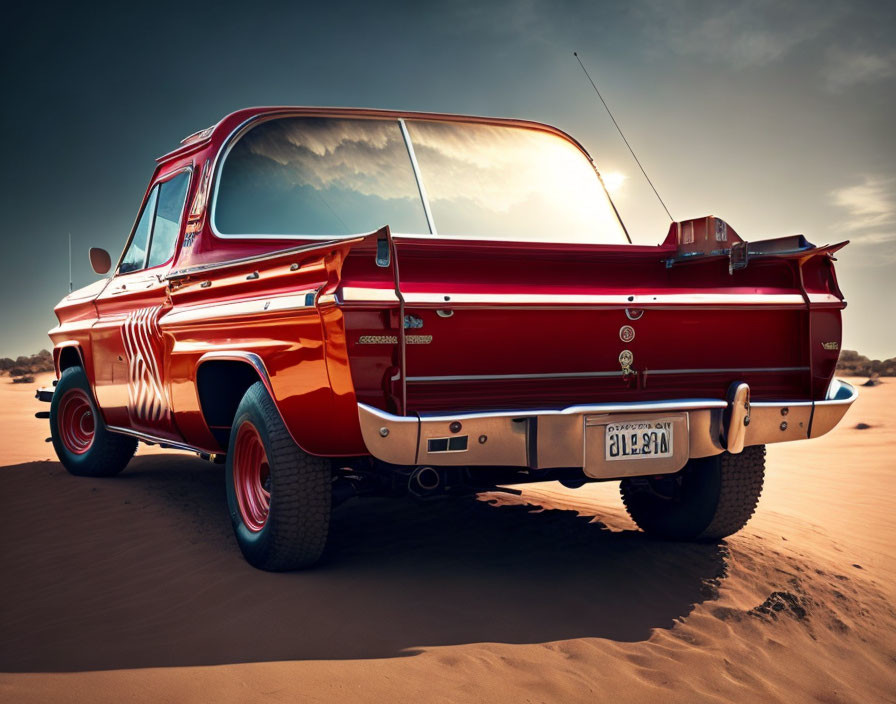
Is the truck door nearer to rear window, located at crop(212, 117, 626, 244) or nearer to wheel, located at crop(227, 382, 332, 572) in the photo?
rear window, located at crop(212, 117, 626, 244)

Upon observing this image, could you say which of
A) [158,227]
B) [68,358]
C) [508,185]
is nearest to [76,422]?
[68,358]

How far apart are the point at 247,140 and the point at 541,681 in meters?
3.31

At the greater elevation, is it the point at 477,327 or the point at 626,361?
the point at 477,327

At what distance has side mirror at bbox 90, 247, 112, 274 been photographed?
6359 mm

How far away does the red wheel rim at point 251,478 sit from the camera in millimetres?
4370

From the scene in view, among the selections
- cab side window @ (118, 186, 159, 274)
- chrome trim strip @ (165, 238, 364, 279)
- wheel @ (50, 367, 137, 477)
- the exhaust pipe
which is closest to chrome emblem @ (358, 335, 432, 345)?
chrome trim strip @ (165, 238, 364, 279)

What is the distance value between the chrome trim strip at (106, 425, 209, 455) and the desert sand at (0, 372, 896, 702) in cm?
46

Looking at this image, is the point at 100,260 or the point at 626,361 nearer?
the point at 626,361

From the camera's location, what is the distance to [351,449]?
143 inches

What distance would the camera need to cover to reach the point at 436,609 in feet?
12.2

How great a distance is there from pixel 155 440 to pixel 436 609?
8.99ft

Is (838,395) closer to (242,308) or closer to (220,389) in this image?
(242,308)

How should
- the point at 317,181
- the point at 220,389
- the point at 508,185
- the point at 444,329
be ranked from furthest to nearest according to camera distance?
the point at 508,185 < the point at 317,181 < the point at 220,389 < the point at 444,329

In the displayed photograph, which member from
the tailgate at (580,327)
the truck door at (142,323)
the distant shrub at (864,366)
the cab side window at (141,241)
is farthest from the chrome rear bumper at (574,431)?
the distant shrub at (864,366)
